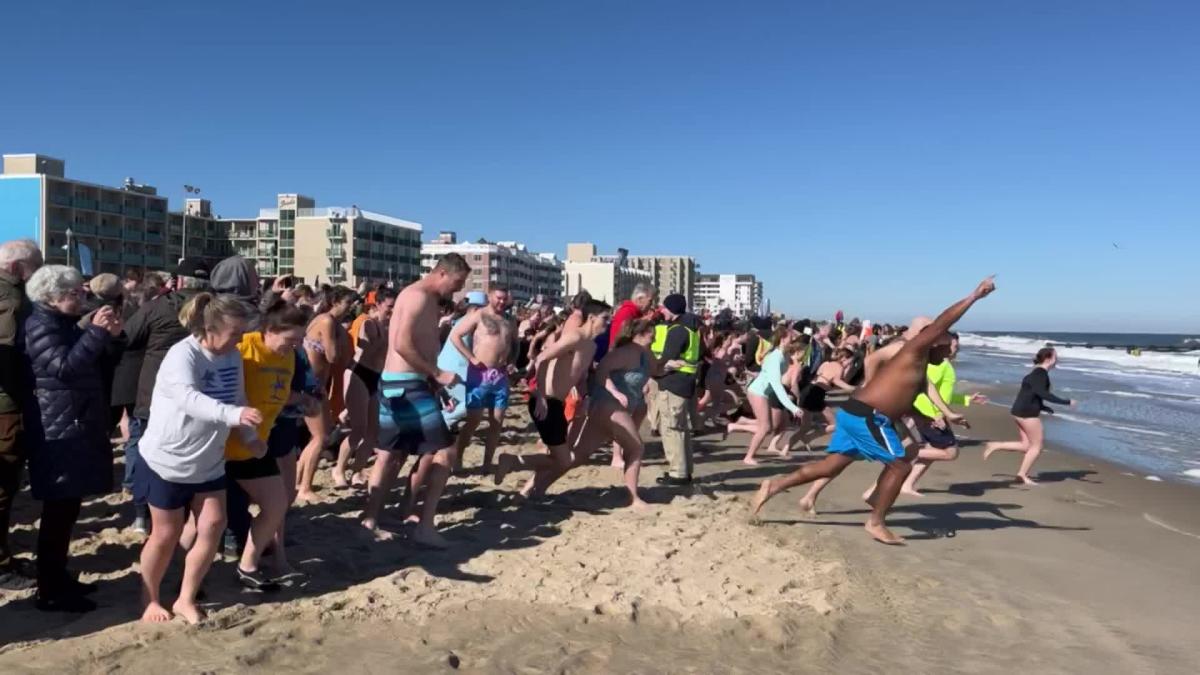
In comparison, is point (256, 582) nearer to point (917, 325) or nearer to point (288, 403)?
point (288, 403)

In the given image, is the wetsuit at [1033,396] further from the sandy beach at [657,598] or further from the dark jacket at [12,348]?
the dark jacket at [12,348]

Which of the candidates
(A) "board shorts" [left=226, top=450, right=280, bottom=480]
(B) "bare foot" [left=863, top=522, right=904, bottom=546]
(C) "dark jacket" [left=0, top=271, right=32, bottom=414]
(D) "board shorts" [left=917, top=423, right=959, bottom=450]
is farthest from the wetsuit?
(C) "dark jacket" [left=0, top=271, right=32, bottom=414]

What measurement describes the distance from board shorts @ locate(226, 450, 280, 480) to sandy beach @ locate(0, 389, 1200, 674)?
25.6 inches

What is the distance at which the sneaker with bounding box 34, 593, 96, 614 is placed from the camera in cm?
416

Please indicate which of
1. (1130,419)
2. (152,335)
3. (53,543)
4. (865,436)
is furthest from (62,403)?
(1130,419)

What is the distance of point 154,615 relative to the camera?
399cm

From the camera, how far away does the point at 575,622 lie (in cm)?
445

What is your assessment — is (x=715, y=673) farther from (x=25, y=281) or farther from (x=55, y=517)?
(x=25, y=281)

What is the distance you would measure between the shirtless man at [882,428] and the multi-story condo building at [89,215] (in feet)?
235

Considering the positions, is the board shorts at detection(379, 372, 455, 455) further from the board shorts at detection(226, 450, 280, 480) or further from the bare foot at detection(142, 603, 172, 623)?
the bare foot at detection(142, 603, 172, 623)

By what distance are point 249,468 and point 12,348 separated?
4.63ft

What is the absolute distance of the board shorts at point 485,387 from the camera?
7500mm

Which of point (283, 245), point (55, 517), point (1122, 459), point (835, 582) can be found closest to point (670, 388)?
point (835, 582)

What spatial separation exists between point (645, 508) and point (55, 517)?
4130 millimetres
